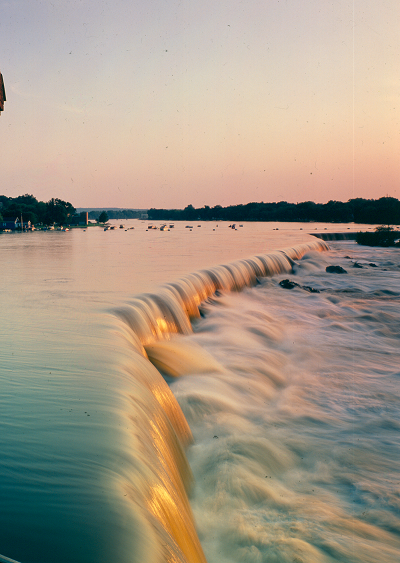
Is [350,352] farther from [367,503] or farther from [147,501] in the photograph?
[147,501]

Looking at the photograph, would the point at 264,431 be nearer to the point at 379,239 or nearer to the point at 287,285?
the point at 287,285

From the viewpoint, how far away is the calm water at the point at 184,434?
116 inches

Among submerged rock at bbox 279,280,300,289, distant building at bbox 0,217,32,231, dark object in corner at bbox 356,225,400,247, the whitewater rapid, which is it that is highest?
distant building at bbox 0,217,32,231

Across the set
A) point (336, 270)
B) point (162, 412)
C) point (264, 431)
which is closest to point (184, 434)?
point (162, 412)

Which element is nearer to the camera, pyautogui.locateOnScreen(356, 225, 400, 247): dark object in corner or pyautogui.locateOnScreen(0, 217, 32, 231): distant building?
pyautogui.locateOnScreen(356, 225, 400, 247): dark object in corner


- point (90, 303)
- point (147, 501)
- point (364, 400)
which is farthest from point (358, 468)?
point (90, 303)

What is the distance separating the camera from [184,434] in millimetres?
6164

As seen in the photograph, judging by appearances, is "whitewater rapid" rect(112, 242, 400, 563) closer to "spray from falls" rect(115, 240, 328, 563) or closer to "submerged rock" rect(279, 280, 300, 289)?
"spray from falls" rect(115, 240, 328, 563)

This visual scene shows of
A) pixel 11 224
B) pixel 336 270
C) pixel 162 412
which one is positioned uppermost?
pixel 11 224

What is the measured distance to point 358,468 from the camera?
20.7 feet

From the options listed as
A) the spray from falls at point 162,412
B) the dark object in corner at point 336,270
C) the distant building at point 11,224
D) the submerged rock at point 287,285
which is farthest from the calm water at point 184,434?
the distant building at point 11,224

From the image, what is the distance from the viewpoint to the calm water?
9.64 ft


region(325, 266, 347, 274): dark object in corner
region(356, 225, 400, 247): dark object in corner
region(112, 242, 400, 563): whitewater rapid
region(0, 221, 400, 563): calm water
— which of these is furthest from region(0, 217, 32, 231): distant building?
region(112, 242, 400, 563): whitewater rapid

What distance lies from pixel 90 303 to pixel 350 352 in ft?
22.3
